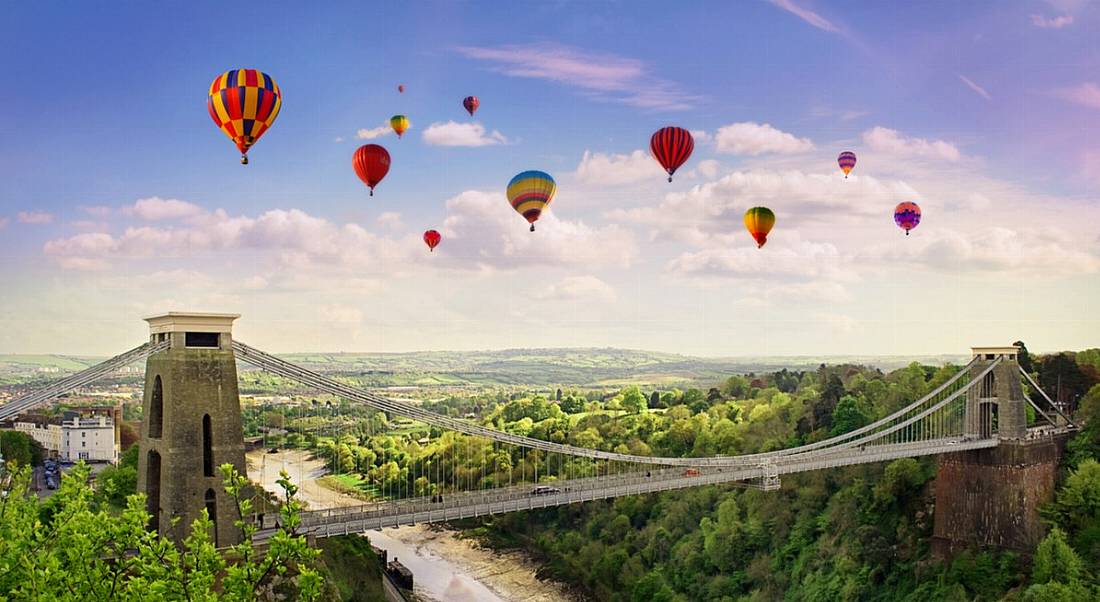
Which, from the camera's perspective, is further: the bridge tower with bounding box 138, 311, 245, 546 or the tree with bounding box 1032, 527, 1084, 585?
the tree with bounding box 1032, 527, 1084, 585

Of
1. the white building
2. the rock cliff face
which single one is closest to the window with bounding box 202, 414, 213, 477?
the rock cliff face

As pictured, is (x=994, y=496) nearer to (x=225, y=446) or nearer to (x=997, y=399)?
(x=997, y=399)

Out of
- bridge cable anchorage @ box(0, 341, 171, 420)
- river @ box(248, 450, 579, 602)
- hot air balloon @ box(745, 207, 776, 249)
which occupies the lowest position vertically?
river @ box(248, 450, 579, 602)

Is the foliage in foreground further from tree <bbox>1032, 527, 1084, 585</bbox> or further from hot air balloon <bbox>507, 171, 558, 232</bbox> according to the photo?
tree <bbox>1032, 527, 1084, 585</bbox>

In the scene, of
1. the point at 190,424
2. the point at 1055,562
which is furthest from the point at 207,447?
the point at 1055,562

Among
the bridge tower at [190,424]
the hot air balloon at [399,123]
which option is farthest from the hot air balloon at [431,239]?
the bridge tower at [190,424]

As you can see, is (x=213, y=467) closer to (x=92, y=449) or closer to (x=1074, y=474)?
(x=1074, y=474)

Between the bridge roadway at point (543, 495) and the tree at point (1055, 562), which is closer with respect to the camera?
the bridge roadway at point (543, 495)

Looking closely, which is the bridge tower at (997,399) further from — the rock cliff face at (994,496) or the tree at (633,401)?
the tree at (633,401)
